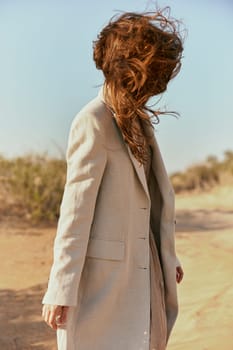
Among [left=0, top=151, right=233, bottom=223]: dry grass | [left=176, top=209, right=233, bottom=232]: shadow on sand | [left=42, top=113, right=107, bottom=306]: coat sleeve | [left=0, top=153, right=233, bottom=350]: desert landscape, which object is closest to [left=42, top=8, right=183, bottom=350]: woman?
[left=42, top=113, right=107, bottom=306]: coat sleeve

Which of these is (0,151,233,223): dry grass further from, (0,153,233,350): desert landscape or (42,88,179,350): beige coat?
(42,88,179,350): beige coat

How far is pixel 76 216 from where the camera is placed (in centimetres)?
202

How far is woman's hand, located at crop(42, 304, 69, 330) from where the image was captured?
6.64 ft

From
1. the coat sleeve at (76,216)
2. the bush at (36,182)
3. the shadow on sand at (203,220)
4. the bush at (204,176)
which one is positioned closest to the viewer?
the coat sleeve at (76,216)

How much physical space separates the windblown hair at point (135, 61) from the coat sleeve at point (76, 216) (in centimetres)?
12

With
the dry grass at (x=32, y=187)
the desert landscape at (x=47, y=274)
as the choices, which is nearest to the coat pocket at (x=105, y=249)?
the desert landscape at (x=47, y=274)

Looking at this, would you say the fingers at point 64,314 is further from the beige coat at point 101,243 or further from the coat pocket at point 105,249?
the coat pocket at point 105,249

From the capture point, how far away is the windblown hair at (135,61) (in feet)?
6.77

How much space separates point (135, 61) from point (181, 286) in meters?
3.31

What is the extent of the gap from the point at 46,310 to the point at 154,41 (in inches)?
34.4

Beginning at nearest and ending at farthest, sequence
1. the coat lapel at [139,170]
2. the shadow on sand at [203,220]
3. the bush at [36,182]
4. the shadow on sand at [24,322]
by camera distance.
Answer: the coat lapel at [139,170] < the shadow on sand at [24,322] < the bush at [36,182] < the shadow on sand at [203,220]

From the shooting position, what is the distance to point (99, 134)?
6.81ft

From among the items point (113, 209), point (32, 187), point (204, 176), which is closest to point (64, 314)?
point (113, 209)

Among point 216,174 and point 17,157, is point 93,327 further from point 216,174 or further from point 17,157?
point 216,174
